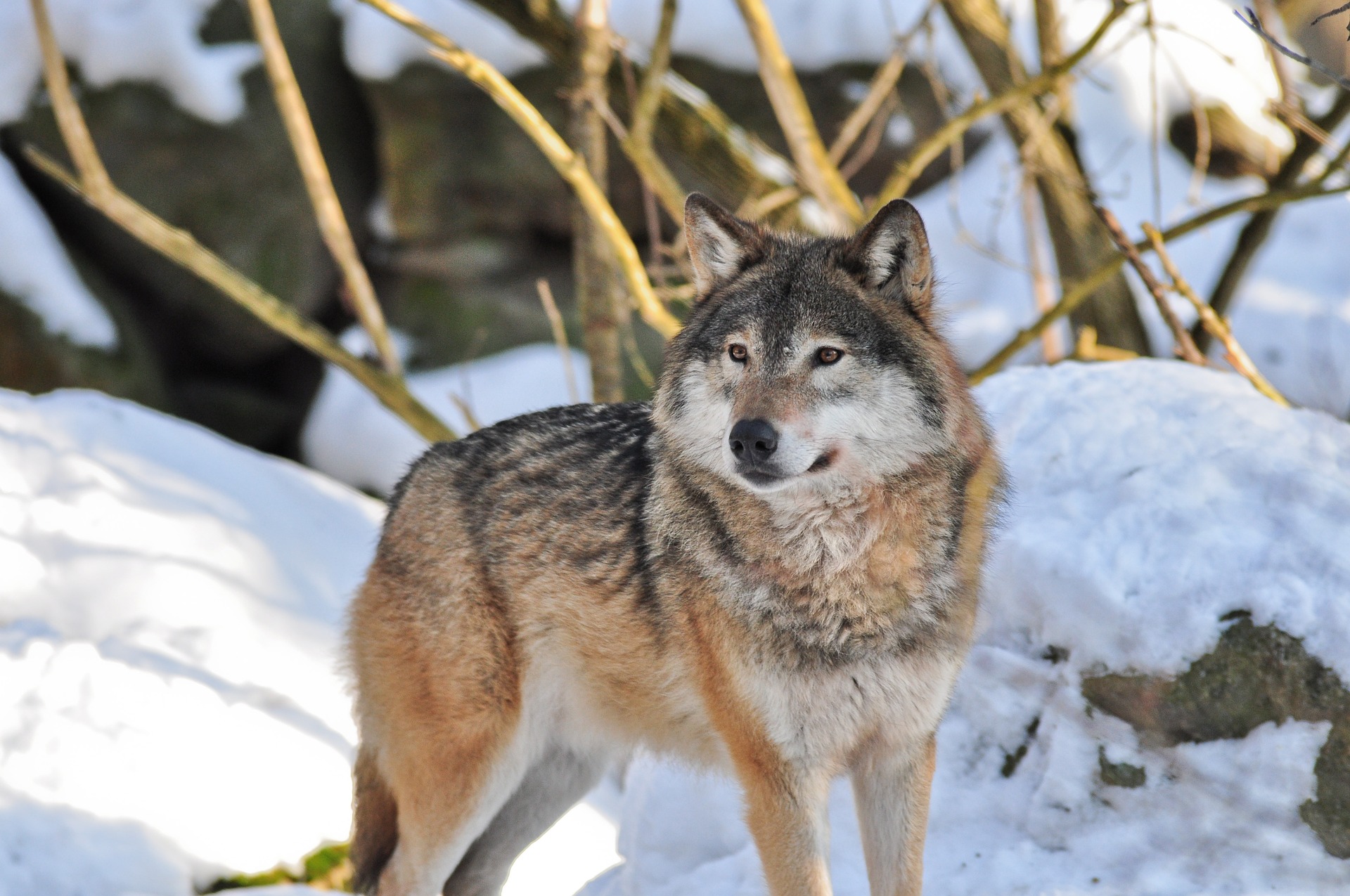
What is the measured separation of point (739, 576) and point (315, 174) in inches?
151

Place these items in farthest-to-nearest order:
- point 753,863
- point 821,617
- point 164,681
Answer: point 164,681
point 753,863
point 821,617

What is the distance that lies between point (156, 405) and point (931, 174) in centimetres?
667

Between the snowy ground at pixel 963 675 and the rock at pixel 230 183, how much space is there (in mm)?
3994

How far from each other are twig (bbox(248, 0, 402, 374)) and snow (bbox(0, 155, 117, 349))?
4.06 meters

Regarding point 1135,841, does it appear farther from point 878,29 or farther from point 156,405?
point 156,405

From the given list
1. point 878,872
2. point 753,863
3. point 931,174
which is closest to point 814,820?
point 878,872

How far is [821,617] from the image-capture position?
9.48ft

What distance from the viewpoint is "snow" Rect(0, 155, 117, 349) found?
8.72 metres

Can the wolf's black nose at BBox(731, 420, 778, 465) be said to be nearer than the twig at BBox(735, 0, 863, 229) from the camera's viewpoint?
Yes

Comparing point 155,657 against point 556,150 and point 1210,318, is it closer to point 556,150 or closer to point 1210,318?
point 556,150

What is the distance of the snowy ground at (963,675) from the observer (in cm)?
329

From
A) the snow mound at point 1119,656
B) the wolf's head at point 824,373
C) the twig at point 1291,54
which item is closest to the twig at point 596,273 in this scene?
the snow mound at point 1119,656

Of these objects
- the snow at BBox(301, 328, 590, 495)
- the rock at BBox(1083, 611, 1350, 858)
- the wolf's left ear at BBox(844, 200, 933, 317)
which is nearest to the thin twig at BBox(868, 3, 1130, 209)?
the wolf's left ear at BBox(844, 200, 933, 317)

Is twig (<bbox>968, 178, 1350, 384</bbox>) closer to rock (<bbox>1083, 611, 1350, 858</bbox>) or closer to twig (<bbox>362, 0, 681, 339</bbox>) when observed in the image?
twig (<bbox>362, 0, 681, 339</bbox>)
